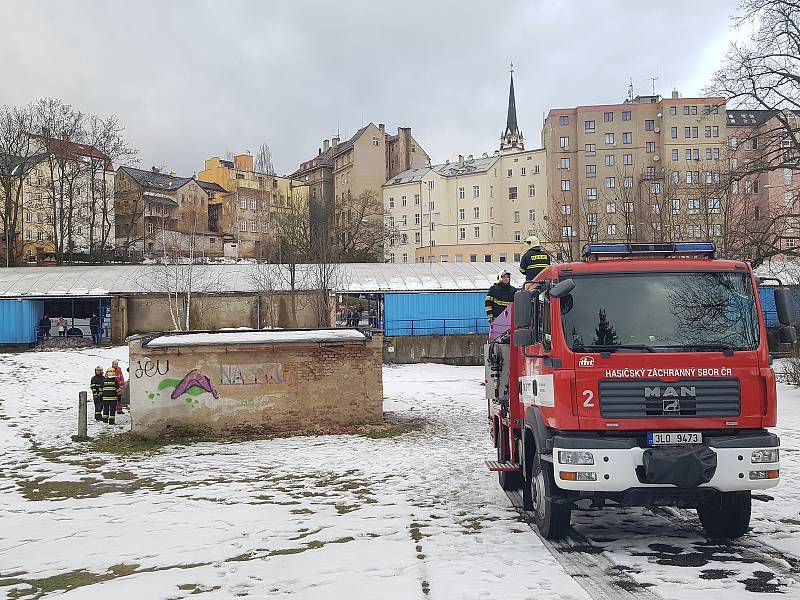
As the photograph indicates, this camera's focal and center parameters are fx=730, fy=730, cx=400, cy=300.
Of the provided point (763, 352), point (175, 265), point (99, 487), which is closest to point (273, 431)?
point (99, 487)

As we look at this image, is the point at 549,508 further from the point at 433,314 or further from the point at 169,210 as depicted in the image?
the point at 169,210

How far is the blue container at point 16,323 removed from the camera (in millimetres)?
39906

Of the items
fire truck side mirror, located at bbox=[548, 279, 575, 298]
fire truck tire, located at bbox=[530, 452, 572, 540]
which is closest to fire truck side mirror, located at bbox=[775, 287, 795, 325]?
fire truck side mirror, located at bbox=[548, 279, 575, 298]

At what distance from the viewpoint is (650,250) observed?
8062 millimetres

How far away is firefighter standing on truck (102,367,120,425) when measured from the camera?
1830 cm

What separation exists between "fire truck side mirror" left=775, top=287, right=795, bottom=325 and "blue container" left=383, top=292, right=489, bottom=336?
1292 inches

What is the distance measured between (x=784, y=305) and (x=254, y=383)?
11610mm

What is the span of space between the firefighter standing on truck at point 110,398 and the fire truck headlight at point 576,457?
14.3 m

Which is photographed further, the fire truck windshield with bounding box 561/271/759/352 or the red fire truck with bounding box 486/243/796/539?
the fire truck windshield with bounding box 561/271/759/352

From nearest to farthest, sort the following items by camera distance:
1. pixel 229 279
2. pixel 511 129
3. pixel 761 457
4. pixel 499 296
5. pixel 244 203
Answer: pixel 761 457
pixel 499 296
pixel 229 279
pixel 244 203
pixel 511 129

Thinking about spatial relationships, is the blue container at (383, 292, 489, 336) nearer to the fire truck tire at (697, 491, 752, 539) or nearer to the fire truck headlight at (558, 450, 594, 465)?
the fire truck tire at (697, 491, 752, 539)

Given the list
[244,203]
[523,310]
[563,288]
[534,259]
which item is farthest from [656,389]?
[244,203]

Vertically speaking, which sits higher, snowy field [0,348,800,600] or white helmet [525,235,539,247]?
white helmet [525,235,539,247]

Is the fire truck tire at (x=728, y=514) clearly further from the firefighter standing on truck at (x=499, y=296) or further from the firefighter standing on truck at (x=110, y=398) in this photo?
the firefighter standing on truck at (x=110, y=398)
